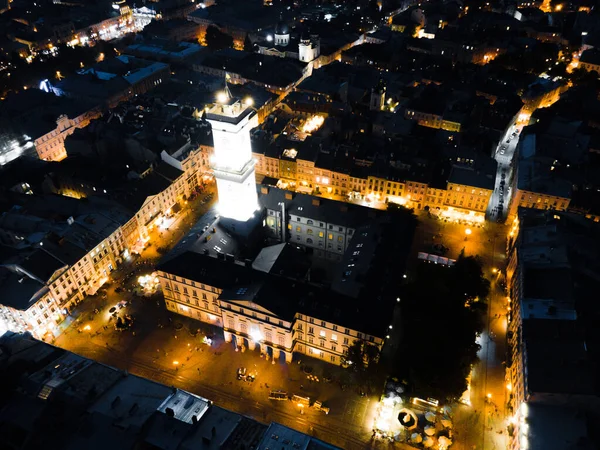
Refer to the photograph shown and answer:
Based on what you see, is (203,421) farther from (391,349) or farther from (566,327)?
(566,327)

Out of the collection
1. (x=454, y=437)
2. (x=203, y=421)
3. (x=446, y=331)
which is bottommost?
(x=454, y=437)

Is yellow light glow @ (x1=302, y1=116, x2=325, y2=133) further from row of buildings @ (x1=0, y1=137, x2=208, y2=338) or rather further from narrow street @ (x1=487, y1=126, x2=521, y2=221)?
narrow street @ (x1=487, y1=126, x2=521, y2=221)

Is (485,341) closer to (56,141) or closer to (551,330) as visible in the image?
(551,330)

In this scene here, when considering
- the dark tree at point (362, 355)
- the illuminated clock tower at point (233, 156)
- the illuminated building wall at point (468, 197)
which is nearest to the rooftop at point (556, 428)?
the dark tree at point (362, 355)

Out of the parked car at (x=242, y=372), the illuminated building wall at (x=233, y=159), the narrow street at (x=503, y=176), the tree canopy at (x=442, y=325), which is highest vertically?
the illuminated building wall at (x=233, y=159)

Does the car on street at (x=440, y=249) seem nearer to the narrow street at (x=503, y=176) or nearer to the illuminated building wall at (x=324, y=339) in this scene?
the narrow street at (x=503, y=176)

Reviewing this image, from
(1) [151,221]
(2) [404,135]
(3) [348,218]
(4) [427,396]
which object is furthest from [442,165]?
(1) [151,221]

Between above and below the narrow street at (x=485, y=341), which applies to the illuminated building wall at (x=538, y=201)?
above

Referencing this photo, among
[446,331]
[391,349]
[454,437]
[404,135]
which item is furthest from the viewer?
[404,135]
